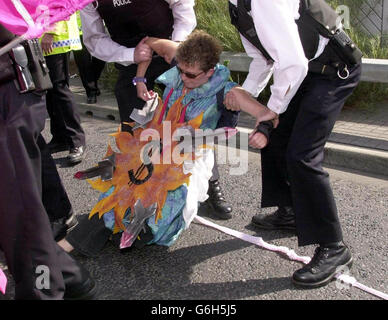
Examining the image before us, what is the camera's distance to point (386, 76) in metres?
4.40

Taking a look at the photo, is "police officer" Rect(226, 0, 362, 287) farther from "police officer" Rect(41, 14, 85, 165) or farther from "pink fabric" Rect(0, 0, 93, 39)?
"police officer" Rect(41, 14, 85, 165)

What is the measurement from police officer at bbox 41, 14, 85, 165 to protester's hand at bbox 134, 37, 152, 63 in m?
1.37

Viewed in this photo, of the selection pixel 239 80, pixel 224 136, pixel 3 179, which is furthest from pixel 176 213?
pixel 239 80

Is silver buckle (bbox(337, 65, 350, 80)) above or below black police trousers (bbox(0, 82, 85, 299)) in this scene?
above

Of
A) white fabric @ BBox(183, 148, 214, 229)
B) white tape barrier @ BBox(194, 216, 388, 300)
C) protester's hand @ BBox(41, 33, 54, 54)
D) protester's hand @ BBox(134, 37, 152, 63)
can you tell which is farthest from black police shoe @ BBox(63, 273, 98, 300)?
protester's hand @ BBox(41, 33, 54, 54)

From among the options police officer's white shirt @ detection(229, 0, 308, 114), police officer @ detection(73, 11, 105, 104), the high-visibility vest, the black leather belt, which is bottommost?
police officer @ detection(73, 11, 105, 104)

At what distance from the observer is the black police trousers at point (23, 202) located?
6.73 ft

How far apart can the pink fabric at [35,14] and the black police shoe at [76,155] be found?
255cm

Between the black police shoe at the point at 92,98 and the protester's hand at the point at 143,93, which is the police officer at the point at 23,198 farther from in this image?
the black police shoe at the point at 92,98

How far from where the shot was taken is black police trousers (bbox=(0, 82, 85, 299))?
205 cm

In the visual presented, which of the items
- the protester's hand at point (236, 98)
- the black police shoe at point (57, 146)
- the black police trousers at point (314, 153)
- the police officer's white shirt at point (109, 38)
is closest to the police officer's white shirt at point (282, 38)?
the black police trousers at point (314, 153)

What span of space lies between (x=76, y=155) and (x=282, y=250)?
242cm
